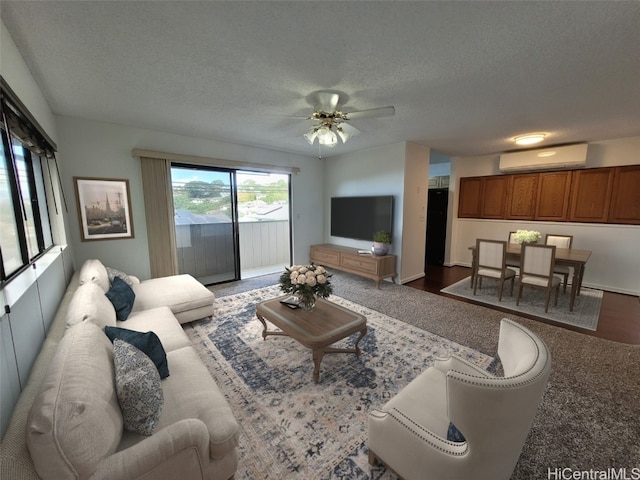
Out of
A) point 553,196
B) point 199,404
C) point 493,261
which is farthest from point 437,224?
point 199,404

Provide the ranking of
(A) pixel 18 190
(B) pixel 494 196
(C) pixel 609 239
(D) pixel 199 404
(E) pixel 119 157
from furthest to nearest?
(B) pixel 494 196
(C) pixel 609 239
(E) pixel 119 157
(A) pixel 18 190
(D) pixel 199 404

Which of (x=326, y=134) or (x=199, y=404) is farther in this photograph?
(x=326, y=134)

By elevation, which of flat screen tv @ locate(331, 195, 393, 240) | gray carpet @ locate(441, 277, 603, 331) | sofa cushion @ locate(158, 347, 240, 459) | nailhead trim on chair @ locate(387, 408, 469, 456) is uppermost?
flat screen tv @ locate(331, 195, 393, 240)

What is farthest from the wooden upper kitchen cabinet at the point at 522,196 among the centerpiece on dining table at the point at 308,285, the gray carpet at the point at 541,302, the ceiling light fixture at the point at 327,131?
the centerpiece on dining table at the point at 308,285

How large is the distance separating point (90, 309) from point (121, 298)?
77 cm

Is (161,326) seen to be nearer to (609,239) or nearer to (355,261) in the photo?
(355,261)

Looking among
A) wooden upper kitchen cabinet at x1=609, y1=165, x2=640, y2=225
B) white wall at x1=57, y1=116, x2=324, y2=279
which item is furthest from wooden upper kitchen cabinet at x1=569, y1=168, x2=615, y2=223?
white wall at x1=57, y1=116, x2=324, y2=279

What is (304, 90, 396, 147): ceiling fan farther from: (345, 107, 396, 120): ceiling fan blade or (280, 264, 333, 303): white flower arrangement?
(280, 264, 333, 303): white flower arrangement

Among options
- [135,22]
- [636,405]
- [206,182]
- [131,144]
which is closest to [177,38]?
[135,22]

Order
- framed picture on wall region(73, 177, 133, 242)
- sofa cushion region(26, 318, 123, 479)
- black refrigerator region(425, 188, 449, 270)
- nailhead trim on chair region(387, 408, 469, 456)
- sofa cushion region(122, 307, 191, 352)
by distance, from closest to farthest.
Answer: sofa cushion region(26, 318, 123, 479)
nailhead trim on chair region(387, 408, 469, 456)
sofa cushion region(122, 307, 191, 352)
framed picture on wall region(73, 177, 133, 242)
black refrigerator region(425, 188, 449, 270)

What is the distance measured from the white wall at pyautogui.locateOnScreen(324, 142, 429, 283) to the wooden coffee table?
242cm

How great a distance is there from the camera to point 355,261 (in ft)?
15.5

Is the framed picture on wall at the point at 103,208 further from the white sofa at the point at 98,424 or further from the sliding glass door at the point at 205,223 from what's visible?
the white sofa at the point at 98,424

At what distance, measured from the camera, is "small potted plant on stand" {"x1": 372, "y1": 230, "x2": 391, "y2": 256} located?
4.46 meters
